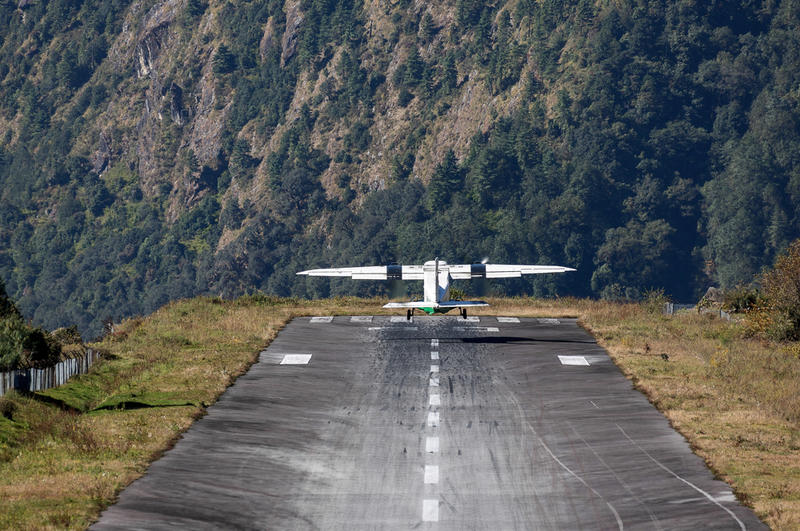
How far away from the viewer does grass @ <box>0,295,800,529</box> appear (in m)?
28.4

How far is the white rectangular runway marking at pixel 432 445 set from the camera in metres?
33.4

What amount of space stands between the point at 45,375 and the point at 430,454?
570 inches

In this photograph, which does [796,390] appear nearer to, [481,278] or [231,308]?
[481,278]

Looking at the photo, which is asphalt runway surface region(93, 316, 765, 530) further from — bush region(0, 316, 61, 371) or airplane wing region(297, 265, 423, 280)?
airplane wing region(297, 265, 423, 280)

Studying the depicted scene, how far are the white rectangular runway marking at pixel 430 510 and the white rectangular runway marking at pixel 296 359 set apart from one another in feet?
72.8

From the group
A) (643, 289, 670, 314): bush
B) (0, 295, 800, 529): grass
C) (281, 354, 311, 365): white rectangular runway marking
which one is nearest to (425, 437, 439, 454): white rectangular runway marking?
(0, 295, 800, 529): grass

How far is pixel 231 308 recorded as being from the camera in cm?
6988

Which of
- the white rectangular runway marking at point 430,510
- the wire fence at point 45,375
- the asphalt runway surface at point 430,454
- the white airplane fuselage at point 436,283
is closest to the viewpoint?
the white rectangular runway marking at point 430,510

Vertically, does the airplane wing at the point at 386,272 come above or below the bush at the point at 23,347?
above

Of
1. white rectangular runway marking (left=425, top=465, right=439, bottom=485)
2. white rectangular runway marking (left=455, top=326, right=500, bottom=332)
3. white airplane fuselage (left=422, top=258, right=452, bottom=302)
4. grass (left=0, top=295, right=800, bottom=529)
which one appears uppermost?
white airplane fuselage (left=422, top=258, right=452, bottom=302)

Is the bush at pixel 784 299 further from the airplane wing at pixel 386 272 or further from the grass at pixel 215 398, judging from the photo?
the airplane wing at pixel 386 272

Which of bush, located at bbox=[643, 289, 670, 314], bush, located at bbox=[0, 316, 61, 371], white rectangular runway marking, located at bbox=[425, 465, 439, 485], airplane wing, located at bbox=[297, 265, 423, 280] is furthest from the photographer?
bush, located at bbox=[643, 289, 670, 314]

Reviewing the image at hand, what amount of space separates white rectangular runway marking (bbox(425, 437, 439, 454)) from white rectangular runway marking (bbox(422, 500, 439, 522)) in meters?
5.58

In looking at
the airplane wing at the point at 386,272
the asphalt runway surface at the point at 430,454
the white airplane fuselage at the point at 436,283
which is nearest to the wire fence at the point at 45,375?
the asphalt runway surface at the point at 430,454
